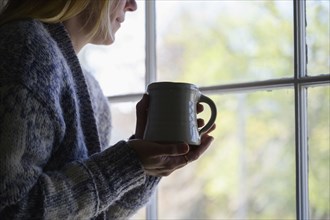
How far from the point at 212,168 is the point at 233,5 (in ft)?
1.28

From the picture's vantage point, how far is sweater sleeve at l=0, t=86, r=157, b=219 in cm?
71

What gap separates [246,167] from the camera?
1.20 meters

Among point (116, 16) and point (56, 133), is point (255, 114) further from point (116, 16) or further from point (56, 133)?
point (56, 133)

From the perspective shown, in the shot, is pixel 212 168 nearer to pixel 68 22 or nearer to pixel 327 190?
pixel 327 190

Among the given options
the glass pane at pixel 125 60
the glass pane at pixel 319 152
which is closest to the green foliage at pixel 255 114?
the glass pane at pixel 319 152

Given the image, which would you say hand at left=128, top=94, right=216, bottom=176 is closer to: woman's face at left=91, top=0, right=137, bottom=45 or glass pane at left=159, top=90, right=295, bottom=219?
woman's face at left=91, top=0, right=137, bottom=45

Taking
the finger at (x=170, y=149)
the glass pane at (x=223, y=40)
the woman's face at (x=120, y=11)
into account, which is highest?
the woman's face at (x=120, y=11)

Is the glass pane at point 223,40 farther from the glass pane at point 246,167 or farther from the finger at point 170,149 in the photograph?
the finger at point 170,149

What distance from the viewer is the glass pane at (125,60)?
4.67 feet

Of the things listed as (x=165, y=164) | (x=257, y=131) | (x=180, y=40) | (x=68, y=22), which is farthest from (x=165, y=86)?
(x=180, y=40)

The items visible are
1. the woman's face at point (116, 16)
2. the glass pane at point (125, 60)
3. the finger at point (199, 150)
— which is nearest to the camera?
the finger at point (199, 150)

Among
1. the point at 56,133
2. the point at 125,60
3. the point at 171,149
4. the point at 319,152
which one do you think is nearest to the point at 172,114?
the point at 171,149

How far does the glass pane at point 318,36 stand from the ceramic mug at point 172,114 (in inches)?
15.6

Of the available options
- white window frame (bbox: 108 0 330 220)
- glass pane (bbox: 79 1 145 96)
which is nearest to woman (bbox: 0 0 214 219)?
Answer: white window frame (bbox: 108 0 330 220)
